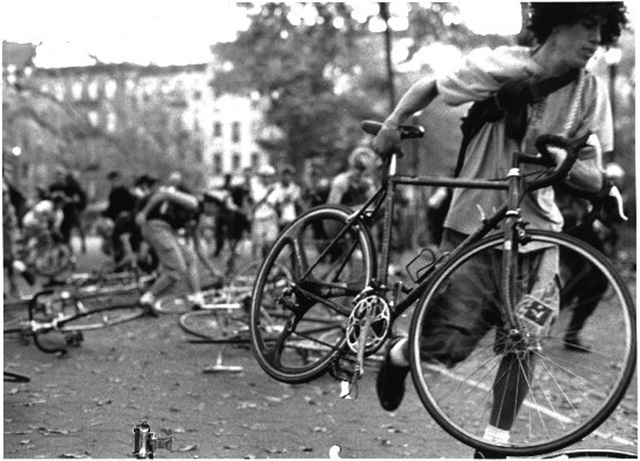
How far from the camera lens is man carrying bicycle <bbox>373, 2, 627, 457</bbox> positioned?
154 inches

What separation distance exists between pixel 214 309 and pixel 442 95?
433 cm

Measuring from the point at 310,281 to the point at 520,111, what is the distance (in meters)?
1.11

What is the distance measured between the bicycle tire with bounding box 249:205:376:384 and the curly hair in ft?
3.35

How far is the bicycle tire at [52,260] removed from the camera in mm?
17000

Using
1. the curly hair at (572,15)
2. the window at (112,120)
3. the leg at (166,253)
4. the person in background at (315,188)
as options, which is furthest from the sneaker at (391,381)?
the window at (112,120)

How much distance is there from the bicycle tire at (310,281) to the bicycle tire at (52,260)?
12.9 m

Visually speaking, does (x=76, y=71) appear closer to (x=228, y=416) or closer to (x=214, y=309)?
(x=214, y=309)

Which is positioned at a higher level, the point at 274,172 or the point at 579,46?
the point at 579,46

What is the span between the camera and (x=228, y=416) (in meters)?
6.39

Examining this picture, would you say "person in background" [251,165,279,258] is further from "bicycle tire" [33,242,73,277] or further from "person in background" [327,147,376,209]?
"person in background" [327,147,376,209]

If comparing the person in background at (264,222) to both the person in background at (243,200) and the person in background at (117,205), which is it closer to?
the person in background at (243,200)

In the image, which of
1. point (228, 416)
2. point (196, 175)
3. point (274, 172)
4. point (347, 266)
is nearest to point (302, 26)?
point (274, 172)

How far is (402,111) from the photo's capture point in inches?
158

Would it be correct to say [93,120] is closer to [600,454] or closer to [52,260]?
[52,260]
